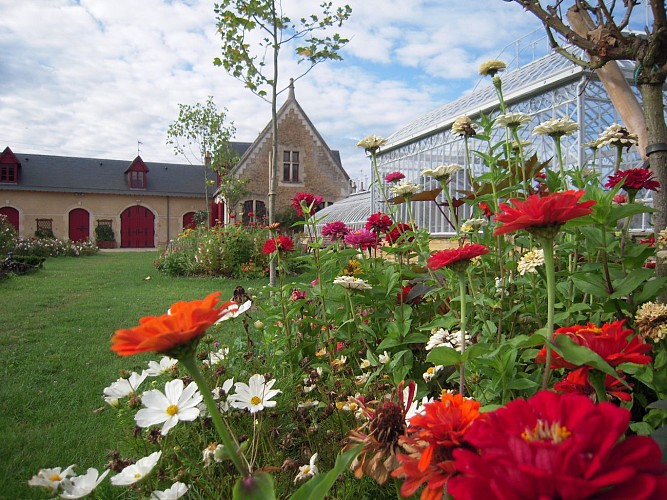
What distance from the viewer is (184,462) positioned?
1337 mm

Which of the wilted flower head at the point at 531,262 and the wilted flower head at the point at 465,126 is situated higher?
the wilted flower head at the point at 465,126

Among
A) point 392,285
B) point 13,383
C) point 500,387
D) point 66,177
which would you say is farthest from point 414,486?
point 66,177

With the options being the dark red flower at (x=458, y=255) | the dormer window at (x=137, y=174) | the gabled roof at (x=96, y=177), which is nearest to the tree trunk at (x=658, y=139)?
the dark red flower at (x=458, y=255)

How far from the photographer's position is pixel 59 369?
357cm

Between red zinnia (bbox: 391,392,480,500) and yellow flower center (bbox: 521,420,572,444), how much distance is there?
0.43 feet

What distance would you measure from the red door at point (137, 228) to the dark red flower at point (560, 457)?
1206 inches

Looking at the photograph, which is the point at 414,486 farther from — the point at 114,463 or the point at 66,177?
the point at 66,177

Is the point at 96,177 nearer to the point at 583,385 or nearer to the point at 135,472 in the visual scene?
the point at 135,472

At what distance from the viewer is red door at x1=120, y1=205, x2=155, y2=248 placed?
1117 inches

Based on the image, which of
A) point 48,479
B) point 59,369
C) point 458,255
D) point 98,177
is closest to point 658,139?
point 458,255

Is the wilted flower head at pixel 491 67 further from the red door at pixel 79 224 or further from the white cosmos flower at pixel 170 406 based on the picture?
the red door at pixel 79 224

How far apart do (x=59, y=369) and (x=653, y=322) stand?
12.9 feet

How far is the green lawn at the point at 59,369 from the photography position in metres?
2.12

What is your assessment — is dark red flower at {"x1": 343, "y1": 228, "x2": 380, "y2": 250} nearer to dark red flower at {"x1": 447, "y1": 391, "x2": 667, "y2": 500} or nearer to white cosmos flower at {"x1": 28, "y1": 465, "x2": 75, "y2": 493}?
white cosmos flower at {"x1": 28, "y1": 465, "x2": 75, "y2": 493}
